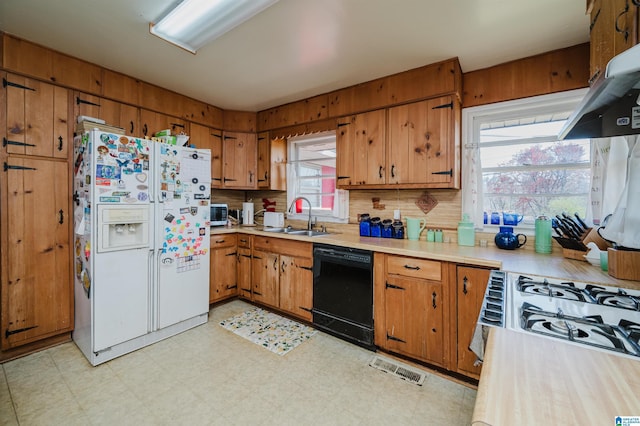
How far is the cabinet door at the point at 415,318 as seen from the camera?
2.12m

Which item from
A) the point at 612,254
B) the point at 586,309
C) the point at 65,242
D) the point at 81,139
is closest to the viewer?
the point at 586,309

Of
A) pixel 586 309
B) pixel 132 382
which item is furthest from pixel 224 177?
pixel 586 309

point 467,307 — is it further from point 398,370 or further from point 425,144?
point 425,144

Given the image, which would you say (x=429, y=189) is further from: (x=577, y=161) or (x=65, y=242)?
(x=65, y=242)

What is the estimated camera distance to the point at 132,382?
202 centimetres

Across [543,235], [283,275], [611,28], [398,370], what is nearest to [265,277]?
[283,275]

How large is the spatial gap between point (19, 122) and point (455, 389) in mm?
4019

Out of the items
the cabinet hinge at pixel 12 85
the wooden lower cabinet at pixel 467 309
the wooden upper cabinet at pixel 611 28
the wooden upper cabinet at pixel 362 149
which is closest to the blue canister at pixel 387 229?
the wooden upper cabinet at pixel 362 149

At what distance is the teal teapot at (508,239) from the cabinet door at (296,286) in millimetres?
1736

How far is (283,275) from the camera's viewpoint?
310cm

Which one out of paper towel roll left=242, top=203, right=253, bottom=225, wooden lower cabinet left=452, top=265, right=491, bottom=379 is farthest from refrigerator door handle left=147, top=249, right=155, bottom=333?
wooden lower cabinet left=452, top=265, right=491, bottom=379

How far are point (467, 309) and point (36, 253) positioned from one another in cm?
356

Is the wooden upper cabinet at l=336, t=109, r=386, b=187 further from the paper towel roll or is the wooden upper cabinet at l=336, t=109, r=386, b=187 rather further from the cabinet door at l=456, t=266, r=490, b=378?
the paper towel roll

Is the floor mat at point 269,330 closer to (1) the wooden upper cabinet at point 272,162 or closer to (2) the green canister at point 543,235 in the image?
(1) the wooden upper cabinet at point 272,162
